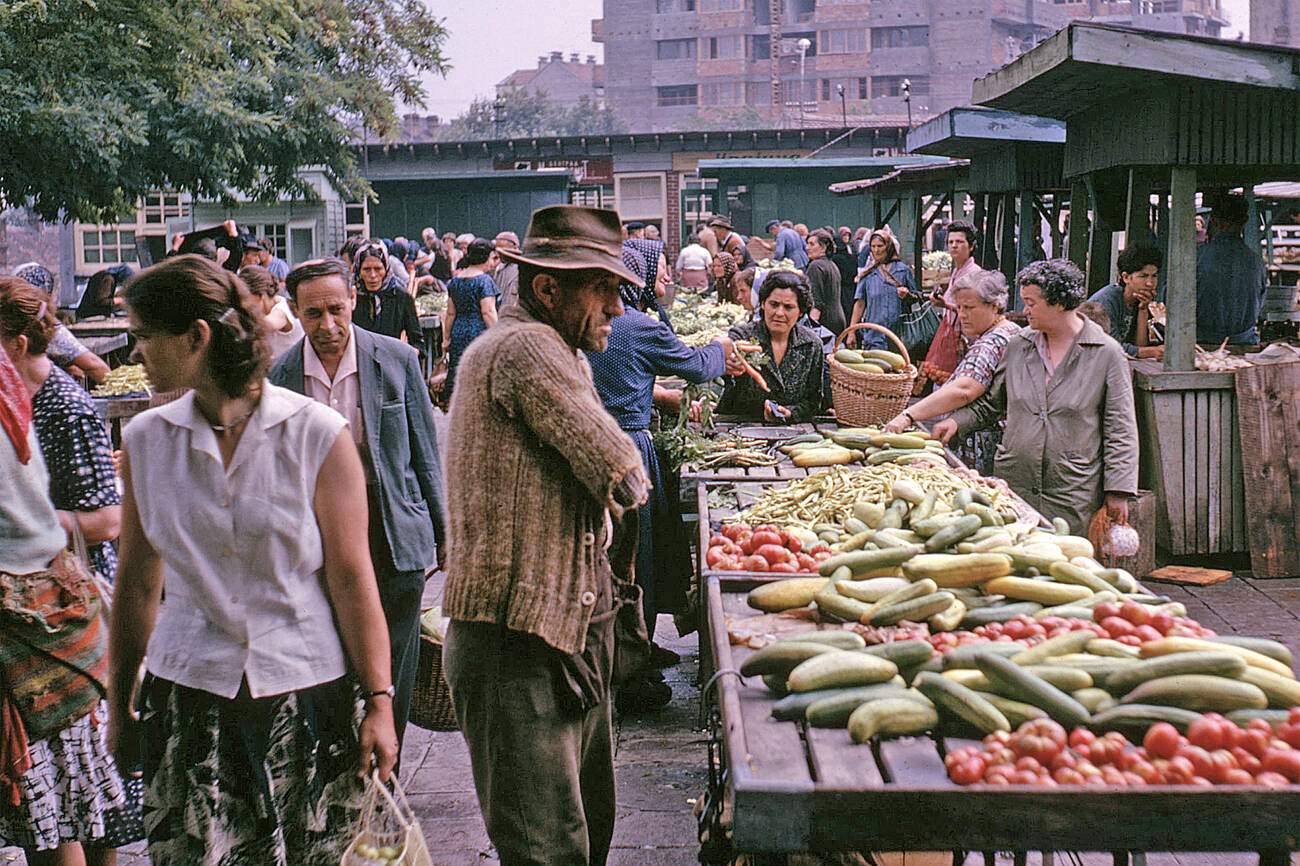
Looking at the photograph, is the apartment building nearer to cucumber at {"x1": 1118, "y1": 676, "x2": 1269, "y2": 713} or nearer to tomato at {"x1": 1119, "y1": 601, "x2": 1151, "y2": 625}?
tomato at {"x1": 1119, "y1": 601, "x2": 1151, "y2": 625}

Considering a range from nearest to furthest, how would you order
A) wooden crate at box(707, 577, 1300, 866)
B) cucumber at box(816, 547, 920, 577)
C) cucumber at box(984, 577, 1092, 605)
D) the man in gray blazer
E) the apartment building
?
wooden crate at box(707, 577, 1300, 866) < cucumber at box(984, 577, 1092, 605) < cucumber at box(816, 547, 920, 577) < the man in gray blazer < the apartment building

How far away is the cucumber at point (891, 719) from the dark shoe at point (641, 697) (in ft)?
11.1

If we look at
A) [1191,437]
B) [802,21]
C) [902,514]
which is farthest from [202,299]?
[802,21]

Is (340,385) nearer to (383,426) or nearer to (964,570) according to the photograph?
(383,426)

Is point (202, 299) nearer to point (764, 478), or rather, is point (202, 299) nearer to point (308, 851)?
point (308, 851)

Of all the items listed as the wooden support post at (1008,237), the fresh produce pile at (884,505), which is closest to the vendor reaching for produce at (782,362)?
the fresh produce pile at (884,505)

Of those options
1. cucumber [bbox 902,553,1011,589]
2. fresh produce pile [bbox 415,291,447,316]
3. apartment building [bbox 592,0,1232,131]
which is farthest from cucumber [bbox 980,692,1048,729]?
apartment building [bbox 592,0,1232,131]

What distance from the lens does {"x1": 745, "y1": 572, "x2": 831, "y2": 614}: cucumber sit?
12.6 ft

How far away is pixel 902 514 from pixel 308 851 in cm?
243

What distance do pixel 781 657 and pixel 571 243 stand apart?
114cm

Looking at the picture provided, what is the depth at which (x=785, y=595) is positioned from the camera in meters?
3.87

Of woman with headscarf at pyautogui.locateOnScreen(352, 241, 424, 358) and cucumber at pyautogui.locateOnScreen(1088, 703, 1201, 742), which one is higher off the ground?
woman with headscarf at pyautogui.locateOnScreen(352, 241, 424, 358)

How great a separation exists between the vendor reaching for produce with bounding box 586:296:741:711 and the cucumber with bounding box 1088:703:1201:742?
262 centimetres

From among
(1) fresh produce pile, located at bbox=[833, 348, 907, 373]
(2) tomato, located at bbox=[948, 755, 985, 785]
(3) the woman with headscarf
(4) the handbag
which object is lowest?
(4) the handbag
